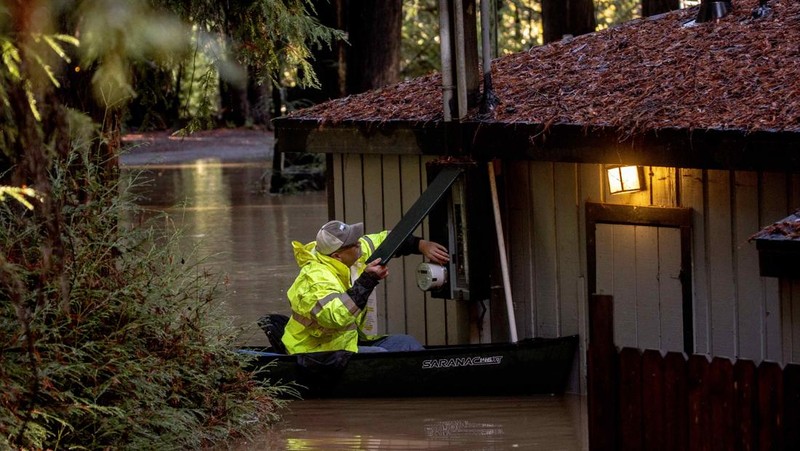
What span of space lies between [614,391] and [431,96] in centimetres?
578

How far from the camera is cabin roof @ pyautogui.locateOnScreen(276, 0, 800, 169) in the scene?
375 inches

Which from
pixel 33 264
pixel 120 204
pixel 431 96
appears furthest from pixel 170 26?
pixel 431 96

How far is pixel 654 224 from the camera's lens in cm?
1043

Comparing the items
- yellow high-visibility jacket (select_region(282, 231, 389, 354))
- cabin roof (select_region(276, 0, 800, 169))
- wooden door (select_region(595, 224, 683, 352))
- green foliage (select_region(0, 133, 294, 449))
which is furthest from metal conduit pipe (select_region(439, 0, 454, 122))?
green foliage (select_region(0, 133, 294, 449))

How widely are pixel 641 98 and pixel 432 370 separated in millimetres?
2636

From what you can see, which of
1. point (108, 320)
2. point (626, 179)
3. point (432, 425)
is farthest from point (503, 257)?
point (108, 320)

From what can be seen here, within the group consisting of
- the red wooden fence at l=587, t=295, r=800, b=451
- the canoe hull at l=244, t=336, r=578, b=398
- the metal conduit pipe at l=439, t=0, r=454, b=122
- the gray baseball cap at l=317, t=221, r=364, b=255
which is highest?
the metal conduit pipe at l=439, t=0, r=454, b=122

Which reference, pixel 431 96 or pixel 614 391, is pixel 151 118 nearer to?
pixel 431 96

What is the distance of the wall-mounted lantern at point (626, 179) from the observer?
412 inches

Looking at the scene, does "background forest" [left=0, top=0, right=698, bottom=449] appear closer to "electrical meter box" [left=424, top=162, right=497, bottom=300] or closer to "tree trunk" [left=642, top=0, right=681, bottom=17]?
"electrical meter box" [left=424, top=162, right=497, bottom=300]

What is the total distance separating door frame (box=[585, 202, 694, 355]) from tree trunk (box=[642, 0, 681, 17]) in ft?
33.4

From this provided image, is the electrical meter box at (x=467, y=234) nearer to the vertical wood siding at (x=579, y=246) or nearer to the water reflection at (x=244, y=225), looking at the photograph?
the vertical wood siding at (x=579, y=246)

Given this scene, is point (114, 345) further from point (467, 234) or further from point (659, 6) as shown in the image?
point (659, 6)

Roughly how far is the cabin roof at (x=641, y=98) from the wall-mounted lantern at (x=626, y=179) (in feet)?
1.24
